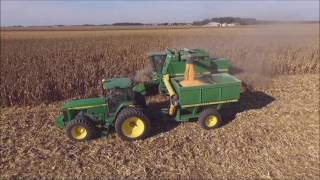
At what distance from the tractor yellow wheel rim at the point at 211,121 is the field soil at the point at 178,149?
0.23 meters

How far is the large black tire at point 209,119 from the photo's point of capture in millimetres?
7408

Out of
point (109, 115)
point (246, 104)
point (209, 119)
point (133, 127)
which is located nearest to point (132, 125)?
point (133, 127)

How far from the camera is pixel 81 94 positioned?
1023 centimetres

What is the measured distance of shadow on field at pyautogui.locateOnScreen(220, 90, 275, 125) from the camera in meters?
8.45

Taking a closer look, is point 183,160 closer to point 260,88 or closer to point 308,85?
point 260,88

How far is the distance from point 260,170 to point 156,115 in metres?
3.04

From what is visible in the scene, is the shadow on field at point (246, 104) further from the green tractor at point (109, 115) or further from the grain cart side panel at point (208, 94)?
the green tractor at point (109, 115)

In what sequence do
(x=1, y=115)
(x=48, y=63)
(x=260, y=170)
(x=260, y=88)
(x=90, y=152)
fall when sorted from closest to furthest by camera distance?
(x=260, y=170) → (x=90, y=152) → (x=1, y=115) → (x=260, y=88) → (x=48, y=63)

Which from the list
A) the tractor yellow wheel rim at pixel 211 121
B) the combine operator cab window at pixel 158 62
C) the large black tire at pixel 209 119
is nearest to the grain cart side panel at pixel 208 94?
the large black tire at pixel 209 119

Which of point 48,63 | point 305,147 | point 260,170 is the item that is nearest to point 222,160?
point 260,170

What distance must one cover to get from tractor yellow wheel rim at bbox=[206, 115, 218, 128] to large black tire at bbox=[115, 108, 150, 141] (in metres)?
1.58

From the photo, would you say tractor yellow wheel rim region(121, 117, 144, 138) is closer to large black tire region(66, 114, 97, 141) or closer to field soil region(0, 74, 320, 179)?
field soil region(0, 74, 320, 179)

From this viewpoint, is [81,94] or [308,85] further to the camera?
[308,85]

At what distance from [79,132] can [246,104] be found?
5219mm
